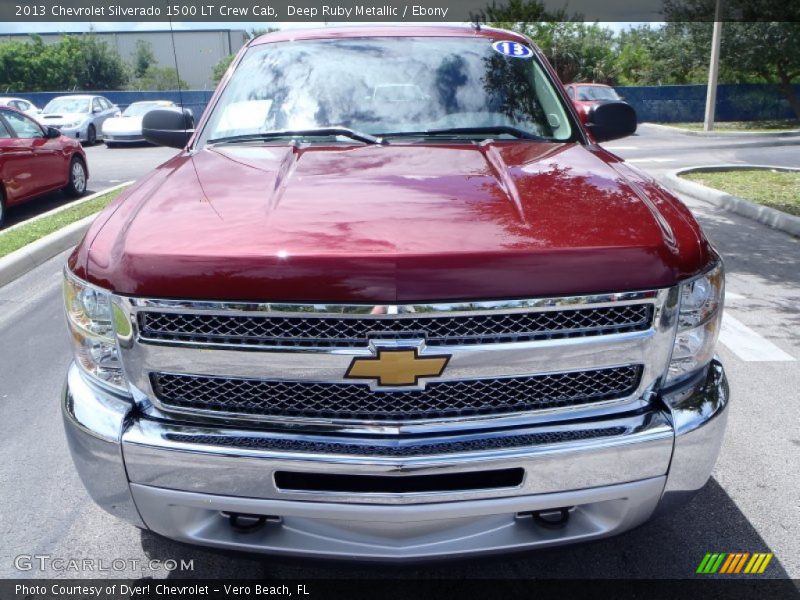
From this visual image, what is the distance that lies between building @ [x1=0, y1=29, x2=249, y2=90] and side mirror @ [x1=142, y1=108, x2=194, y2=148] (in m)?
54.4

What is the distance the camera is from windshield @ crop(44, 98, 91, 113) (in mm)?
22562

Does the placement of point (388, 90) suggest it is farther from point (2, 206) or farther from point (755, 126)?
point (755, 126)

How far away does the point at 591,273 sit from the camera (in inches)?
79.4

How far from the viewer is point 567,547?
2.17 m

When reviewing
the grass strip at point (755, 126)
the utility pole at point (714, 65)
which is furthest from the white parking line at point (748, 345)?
the grass strip at point (755, 126)

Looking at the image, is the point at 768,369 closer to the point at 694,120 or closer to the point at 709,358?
the point at 709,358

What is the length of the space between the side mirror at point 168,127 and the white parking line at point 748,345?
144 inches

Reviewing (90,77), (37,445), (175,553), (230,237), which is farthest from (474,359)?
(90,77)

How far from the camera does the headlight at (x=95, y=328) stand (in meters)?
2.14

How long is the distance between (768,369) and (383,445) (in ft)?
11.2

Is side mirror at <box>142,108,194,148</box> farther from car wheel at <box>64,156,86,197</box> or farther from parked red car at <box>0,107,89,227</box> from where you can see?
car wheel at <box>64,156,86,197</box>

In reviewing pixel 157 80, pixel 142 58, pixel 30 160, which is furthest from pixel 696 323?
pixel 142 58

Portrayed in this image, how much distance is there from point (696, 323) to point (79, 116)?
75.5ft

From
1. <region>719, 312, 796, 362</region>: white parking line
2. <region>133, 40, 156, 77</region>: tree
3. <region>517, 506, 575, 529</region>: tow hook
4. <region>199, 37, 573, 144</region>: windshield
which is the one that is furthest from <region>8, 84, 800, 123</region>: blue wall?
<region>133, 40, 156, 77</region>: tree
